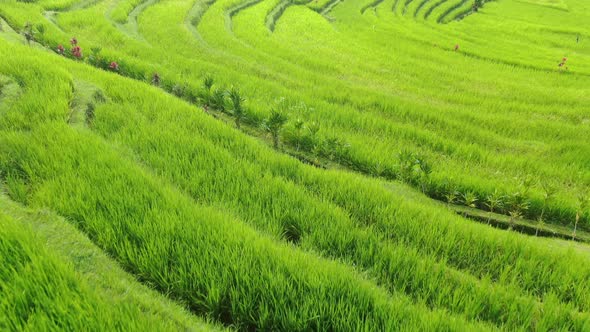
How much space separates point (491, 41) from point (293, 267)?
1988cm

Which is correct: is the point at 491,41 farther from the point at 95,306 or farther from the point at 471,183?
the point at 95,306

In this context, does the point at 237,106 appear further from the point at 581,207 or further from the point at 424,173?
the point at 581,207

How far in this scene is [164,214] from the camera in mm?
2914

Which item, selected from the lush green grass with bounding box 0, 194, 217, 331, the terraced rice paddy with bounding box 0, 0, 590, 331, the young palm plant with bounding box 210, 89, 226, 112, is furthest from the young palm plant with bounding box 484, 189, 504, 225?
the young palm plant with bounding box 210, 89, 226, 112

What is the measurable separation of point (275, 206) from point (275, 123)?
2.13m

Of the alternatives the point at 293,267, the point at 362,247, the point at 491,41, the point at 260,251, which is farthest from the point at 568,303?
the point at 491,41

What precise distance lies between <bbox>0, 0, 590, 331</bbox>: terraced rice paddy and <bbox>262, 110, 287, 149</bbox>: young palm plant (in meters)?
0.03

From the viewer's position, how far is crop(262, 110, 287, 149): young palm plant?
5.24m

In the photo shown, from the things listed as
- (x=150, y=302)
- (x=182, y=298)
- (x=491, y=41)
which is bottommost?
(x=182, y=298)

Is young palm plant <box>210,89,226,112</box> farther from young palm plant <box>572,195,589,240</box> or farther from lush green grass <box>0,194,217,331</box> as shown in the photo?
young palm plant <box>572,195,589,240</box>

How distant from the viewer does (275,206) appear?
11.1 ft

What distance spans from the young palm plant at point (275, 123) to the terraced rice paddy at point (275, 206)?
30mm

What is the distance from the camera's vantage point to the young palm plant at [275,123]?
5.24 m

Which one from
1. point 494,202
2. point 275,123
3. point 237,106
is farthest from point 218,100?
point 494,202
